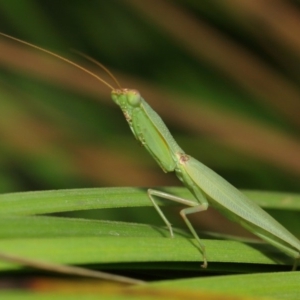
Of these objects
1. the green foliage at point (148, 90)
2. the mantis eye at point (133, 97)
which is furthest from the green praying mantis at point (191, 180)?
the green foliage at point (148, 90)

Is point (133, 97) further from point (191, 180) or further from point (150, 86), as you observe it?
point (150, 86)

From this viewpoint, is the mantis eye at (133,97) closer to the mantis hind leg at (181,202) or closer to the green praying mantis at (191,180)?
the green praying mantis at (191,180)

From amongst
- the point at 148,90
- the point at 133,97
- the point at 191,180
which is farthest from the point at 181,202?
the point at 148,90

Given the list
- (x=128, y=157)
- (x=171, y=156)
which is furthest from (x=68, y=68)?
(x=171, y=156)

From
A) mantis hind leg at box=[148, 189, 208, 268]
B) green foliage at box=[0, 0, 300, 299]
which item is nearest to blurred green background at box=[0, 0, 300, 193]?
green foliage at box=[0, 0, 300, 299]

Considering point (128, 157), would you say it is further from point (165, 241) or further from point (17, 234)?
point (17, 234)

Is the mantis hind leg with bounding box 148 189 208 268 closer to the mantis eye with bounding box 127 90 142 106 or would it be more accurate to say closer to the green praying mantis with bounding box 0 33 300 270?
the green praying mantis with bounding box 0 33 300 270
